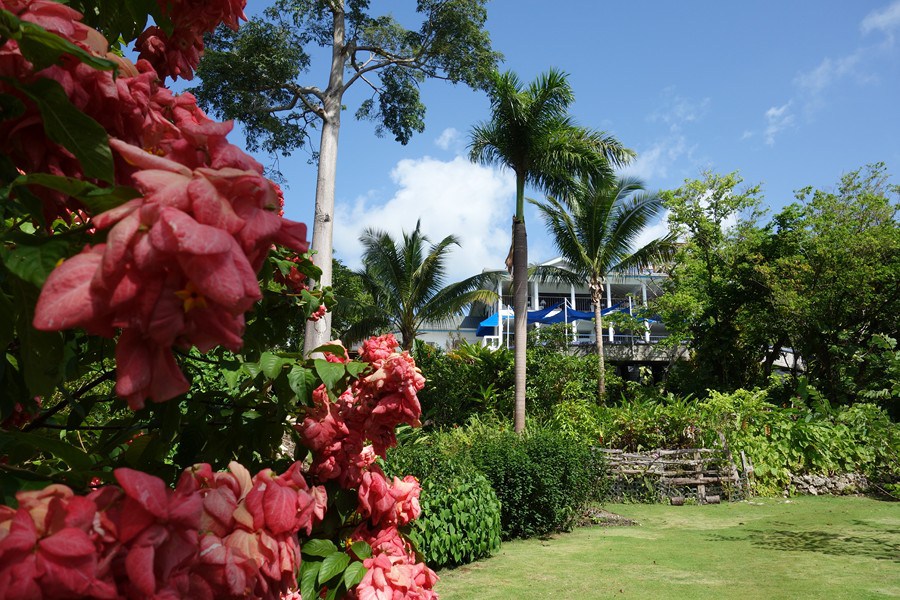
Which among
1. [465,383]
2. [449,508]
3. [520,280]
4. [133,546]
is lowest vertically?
[449,508]

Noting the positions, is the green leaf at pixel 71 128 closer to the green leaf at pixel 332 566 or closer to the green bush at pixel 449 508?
the green leaf at pixel 332 566

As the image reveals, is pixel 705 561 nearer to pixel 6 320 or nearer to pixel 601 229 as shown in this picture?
pixel 6 320

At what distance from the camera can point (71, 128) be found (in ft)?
2.38

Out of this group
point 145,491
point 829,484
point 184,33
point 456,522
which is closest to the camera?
point 145,491

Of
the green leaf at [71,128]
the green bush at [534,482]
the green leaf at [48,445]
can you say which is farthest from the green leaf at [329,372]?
the green bush at [534,482]

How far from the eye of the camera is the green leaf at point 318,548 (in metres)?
1.73

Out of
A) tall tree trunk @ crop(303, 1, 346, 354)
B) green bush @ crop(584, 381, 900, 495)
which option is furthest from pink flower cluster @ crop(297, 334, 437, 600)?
green bush @ crop(584, 381, 900, 495)

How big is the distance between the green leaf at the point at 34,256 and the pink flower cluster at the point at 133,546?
202 mm

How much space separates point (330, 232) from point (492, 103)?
6265 mm

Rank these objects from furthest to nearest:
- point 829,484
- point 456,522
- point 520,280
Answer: point 520,280 < point 829,484 < point 456,522

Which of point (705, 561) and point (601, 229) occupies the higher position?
point (601, 229)

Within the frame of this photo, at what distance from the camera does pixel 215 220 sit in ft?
1.76

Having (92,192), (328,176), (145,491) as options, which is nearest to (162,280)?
(92,192)

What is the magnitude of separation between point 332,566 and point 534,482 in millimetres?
7890
